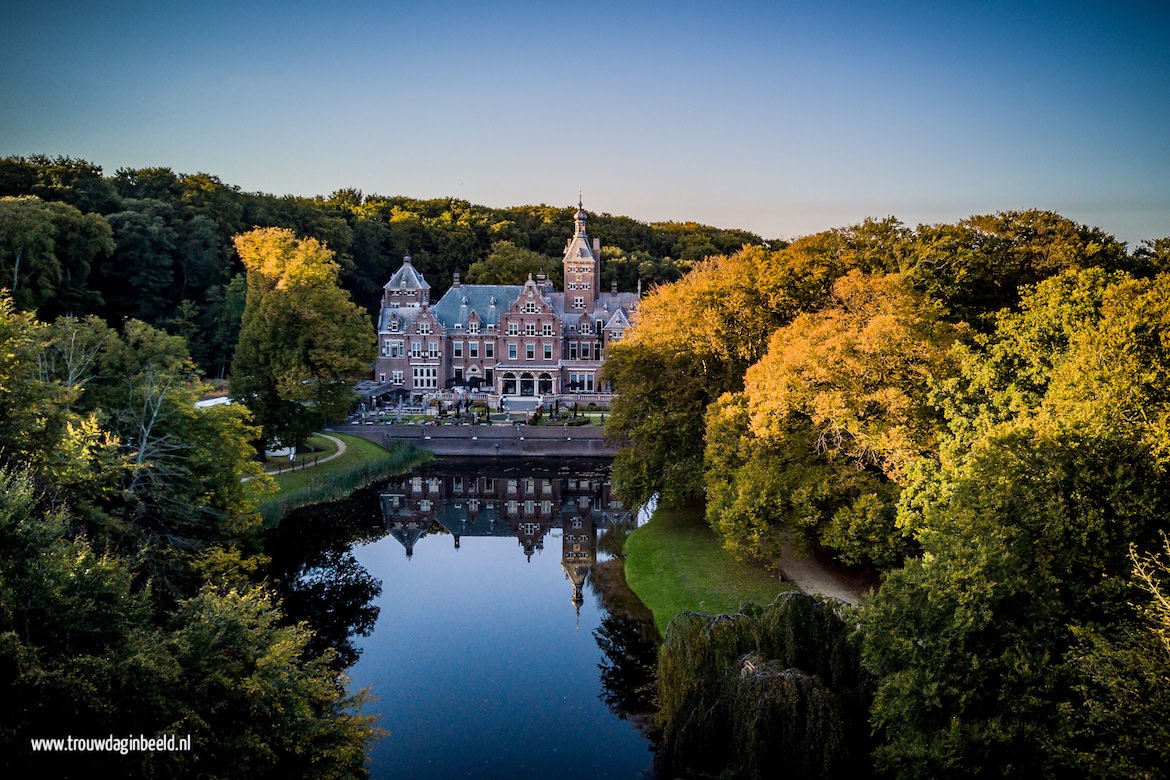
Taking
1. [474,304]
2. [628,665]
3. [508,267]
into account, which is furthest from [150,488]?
[508,267]

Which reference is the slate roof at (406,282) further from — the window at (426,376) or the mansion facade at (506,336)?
the window at (426,376)

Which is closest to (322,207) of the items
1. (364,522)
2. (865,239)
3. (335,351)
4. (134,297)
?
(134,297)

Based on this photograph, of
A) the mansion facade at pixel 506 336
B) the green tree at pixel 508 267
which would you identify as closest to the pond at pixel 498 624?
→ the mansion facade at pixel 506 336

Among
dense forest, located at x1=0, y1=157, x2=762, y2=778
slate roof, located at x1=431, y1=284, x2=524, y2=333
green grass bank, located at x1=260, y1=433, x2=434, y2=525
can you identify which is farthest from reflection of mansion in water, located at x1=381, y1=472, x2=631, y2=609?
slate roof, located at x1=431, y1=284, x2=524, y2=333

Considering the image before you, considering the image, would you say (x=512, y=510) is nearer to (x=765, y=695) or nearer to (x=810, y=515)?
(x=810, y=515)

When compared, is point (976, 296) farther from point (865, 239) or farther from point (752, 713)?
point (752, 713)

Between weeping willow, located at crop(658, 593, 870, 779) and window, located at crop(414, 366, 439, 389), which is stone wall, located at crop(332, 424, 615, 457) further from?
weeping willow, located at crop(658, 593, 870, 779)
